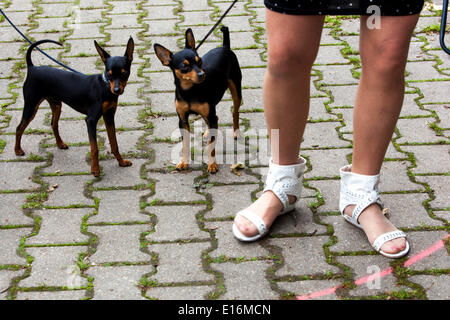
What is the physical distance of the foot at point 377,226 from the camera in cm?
328

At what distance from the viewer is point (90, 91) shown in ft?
13.1

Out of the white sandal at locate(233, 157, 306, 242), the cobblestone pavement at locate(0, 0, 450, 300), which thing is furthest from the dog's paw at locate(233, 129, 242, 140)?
the white sandal at locate(233, 157, 306, 242)

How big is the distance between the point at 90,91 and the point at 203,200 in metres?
0.93

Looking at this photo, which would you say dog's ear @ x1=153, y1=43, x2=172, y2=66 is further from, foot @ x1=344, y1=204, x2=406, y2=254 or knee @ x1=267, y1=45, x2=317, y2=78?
foot @ x1=344, y1=204, x2=406, y2=254

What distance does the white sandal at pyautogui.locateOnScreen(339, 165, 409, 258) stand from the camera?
332 cm

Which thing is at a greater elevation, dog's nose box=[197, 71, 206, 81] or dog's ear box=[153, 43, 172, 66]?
dog's ear box=[153, 43, 172, 66]

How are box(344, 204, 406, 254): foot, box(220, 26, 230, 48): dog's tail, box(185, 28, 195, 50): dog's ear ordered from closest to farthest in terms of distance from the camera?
1. box(344, 204, 406, 254): foot
2. box(185, 28, 195, 50): dog's ear
3. box(220, 26, 230, 48): dog's tail

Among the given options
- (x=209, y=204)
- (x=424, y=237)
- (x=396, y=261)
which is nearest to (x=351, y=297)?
(x=396, y=261)

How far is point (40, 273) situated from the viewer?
324 cm

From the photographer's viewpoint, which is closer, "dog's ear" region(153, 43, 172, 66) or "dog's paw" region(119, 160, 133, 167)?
"dog's ear" region(153, 43, 172, 66)

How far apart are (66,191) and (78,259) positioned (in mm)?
740

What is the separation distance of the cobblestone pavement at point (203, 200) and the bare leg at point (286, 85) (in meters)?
0.16

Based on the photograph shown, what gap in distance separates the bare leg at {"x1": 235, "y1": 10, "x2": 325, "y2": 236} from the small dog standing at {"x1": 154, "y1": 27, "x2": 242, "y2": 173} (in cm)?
62

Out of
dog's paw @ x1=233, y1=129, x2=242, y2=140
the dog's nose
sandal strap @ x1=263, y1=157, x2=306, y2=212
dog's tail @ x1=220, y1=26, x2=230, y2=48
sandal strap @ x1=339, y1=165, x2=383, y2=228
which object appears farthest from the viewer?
dog's paw @ x1=233, y1=129, x2=242, y2=140
